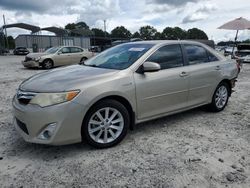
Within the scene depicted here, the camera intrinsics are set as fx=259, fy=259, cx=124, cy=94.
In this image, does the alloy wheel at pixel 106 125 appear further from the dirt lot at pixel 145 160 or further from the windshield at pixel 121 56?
the windshield at pixel 121 56

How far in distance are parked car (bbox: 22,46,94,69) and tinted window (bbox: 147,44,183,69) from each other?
1135 cm

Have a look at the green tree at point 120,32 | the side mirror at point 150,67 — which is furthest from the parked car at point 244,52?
the green tree at point 120,32

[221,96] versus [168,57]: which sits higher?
[168,57]

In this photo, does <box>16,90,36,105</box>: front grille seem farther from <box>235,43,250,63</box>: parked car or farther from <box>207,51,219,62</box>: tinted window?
<box>235,43,250,63</box>: parked car

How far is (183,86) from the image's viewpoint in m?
4.50

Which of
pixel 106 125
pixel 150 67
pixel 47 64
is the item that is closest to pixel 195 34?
pixel 47 64

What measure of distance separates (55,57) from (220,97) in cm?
1153

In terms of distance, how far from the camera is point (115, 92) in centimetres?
358

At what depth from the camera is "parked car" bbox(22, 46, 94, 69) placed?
14.5 metres

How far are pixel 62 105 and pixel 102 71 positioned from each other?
91cm

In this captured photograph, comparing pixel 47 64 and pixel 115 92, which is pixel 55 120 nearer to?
pixel 115 92

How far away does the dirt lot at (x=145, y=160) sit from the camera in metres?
2.89

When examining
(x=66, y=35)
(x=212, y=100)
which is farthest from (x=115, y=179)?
(x=66, y=35)

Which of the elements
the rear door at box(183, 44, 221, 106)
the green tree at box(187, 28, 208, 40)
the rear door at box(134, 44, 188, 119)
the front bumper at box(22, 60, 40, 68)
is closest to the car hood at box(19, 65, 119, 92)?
the rear door at box(134, 44, 188, 119)
